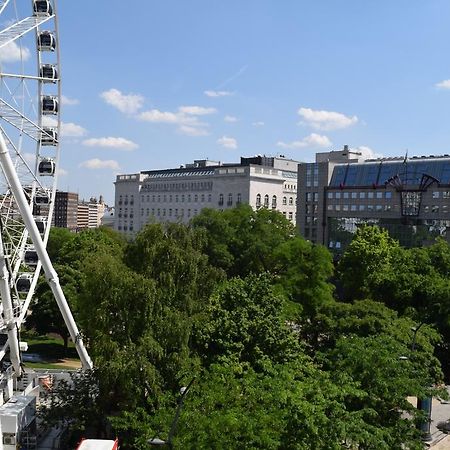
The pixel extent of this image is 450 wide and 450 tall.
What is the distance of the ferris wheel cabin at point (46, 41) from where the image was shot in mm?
40156

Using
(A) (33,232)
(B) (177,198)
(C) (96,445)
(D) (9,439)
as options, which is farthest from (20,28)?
(B) (177,198)

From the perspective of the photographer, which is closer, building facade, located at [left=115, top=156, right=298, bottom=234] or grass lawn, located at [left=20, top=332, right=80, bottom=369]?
grass lawn, located at [left=20, top=332, right=80, bottom=369]

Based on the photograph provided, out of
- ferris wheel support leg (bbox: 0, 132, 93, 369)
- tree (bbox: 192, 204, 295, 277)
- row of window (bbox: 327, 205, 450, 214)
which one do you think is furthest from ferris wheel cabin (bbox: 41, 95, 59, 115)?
row of window (bbox: 327, 205, 450, 214)

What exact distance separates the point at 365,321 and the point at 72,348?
3147 centimetres

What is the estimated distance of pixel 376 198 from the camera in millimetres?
101625

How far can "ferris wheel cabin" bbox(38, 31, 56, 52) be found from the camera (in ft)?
132

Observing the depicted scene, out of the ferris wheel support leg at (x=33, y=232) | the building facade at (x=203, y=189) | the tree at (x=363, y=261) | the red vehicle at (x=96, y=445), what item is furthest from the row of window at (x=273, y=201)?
the red vehicle at (x=96, y=445)

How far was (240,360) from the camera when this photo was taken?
3512cm

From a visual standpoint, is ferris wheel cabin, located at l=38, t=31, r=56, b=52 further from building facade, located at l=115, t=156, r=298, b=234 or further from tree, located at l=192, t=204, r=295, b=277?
building facade, located at l=115, t=156, r=298, b=234

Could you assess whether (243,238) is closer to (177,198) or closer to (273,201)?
(273,201)

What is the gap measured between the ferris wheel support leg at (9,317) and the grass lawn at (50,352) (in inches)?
655

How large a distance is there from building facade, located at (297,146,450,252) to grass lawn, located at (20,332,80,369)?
52.7m

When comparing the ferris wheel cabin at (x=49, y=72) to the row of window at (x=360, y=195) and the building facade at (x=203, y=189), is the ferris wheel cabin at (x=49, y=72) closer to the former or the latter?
the row of window at (x=360, y=195)

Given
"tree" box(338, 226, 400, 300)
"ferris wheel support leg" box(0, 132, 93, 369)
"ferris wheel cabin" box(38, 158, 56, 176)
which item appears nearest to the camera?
"ferris wheel support leg" box(0, 132, 93, 369)
